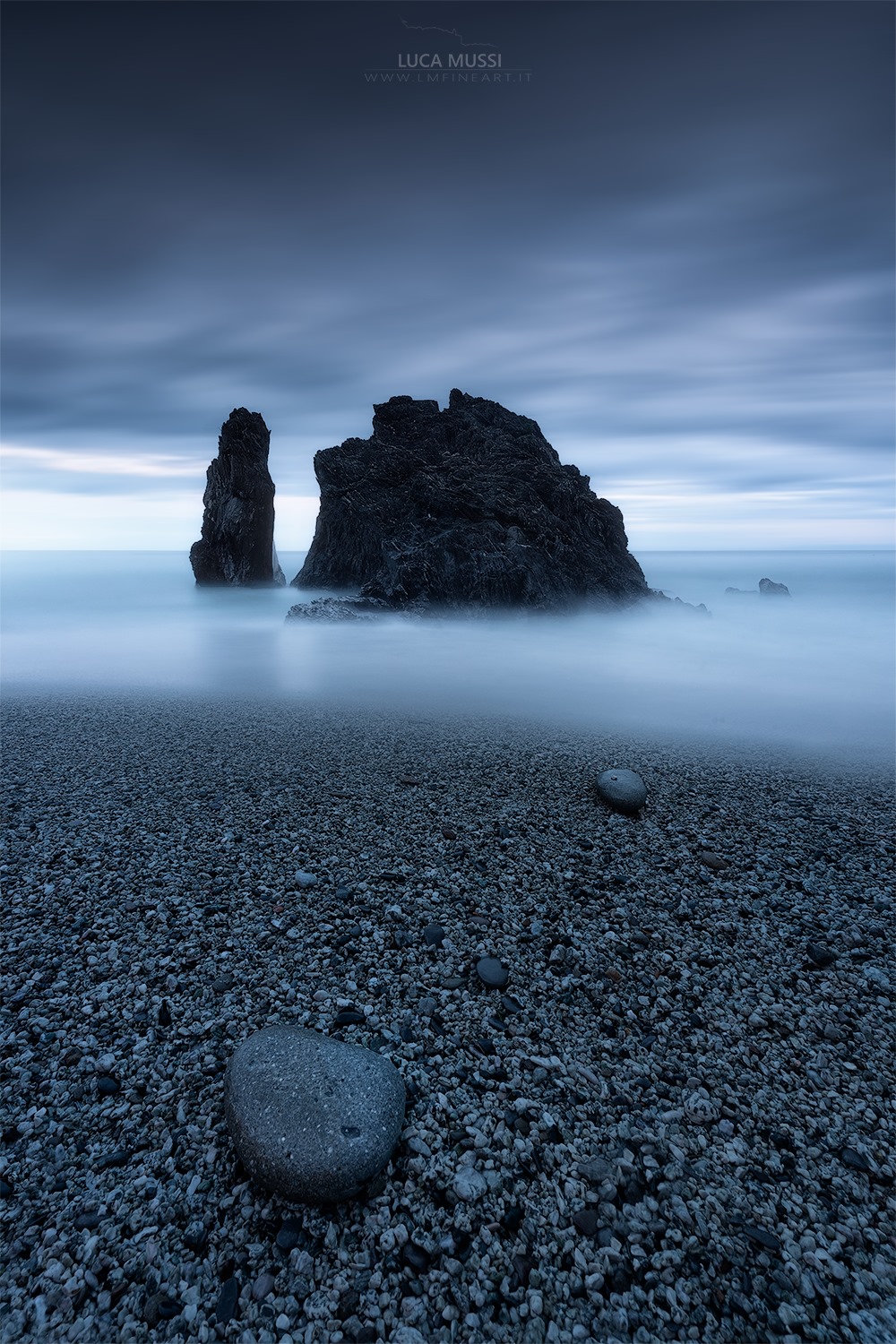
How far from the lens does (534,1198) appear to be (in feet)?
13.1

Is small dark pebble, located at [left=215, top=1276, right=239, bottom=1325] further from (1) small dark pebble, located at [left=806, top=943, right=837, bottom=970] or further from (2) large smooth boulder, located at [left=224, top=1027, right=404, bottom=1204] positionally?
(1) small dark pebble, located at [left=806, top=943, right=837, bottom=970]

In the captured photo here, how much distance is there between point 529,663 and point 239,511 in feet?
171

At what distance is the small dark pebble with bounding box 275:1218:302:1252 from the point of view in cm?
368

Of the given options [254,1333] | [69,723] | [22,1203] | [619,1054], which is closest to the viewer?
[254,1333]

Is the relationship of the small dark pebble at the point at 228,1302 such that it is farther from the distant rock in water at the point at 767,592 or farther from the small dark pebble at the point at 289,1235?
the distant rock in water at the point at 767,592

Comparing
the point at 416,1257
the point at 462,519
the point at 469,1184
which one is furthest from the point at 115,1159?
the point at 462,519

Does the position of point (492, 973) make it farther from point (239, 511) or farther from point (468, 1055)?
point (239, 511)

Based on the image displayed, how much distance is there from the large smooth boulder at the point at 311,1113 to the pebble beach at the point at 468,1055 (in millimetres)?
161

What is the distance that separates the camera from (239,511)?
67438mm

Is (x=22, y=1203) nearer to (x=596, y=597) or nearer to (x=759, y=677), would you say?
(x=759, y=677)

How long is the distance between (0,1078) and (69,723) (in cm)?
1070

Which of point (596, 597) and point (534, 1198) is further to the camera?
point (596, 597)

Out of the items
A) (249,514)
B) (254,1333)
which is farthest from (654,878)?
(249,514)

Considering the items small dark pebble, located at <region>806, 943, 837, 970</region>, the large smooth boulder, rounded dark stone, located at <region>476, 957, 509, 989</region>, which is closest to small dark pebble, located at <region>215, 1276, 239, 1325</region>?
the large smooth boulder
